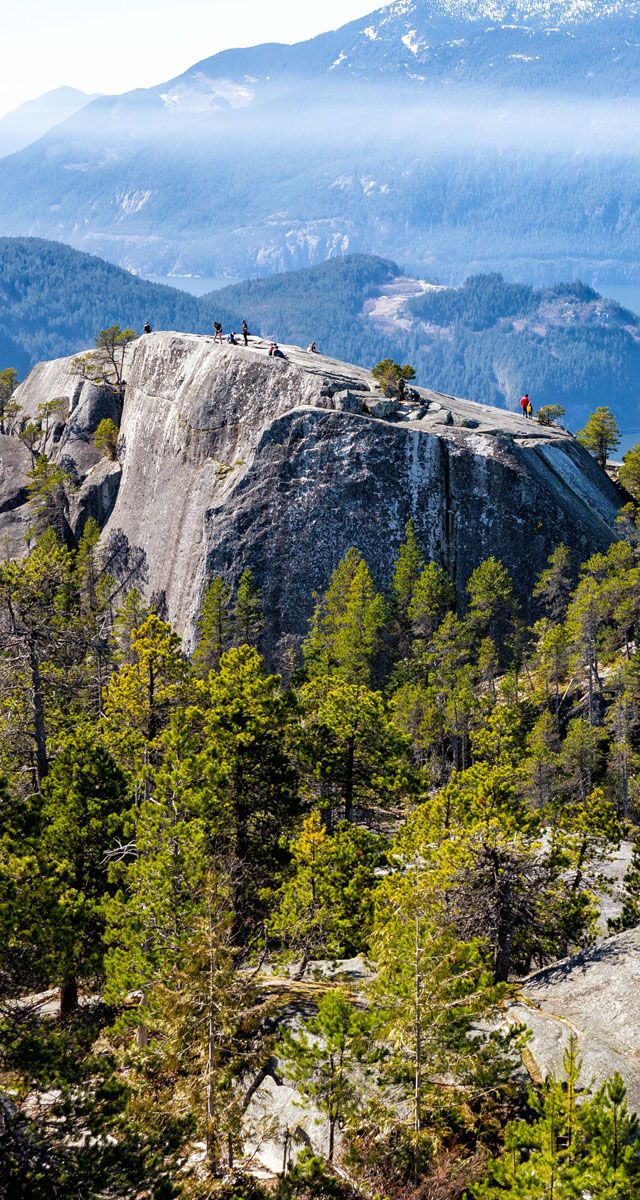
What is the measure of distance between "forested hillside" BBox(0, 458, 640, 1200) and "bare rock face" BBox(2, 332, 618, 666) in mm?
37006

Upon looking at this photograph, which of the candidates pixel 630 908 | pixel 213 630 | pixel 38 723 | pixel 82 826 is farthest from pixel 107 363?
pixel 630 908

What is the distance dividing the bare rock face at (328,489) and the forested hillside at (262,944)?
37006mm

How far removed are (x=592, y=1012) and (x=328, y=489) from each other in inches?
2518

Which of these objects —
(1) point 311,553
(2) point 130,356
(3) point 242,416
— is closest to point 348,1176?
(1) point 311,553

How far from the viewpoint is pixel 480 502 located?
84312 millimetres

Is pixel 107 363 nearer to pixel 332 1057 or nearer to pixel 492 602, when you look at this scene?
pixel 492 602

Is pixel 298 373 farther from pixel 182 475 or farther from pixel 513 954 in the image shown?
pixel 513 954

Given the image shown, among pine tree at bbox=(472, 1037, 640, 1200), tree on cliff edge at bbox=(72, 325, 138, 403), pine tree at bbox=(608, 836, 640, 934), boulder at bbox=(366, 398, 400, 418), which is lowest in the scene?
pine tree at bbox=(608, 836, 640, 934)

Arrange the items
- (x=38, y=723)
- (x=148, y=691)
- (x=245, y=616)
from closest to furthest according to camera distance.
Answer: (x=148, y=691) → (x=38, y=723) → (x=245, y=616)

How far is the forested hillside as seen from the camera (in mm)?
19828

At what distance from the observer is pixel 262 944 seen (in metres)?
28.9

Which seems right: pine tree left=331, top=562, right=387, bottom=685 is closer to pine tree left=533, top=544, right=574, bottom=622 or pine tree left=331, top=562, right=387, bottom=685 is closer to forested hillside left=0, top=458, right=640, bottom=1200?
pine tree left=533, top=544, right=574, bottom=622

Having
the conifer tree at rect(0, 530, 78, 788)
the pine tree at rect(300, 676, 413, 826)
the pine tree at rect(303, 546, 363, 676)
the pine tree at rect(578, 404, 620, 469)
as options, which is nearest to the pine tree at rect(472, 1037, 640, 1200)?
the pine tree at rect(300, 676, 413, 826)

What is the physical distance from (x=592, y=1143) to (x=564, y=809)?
70.4ft
